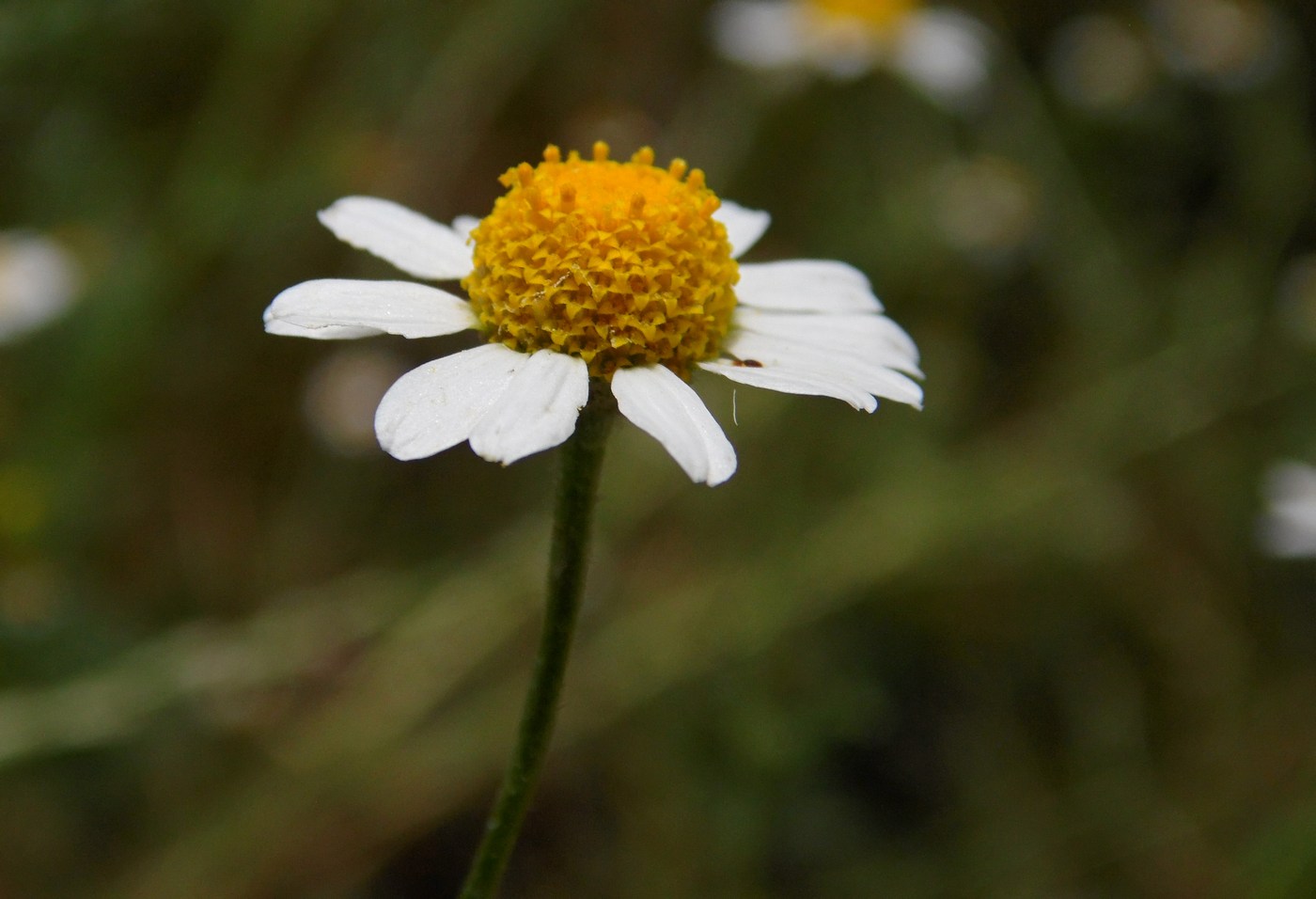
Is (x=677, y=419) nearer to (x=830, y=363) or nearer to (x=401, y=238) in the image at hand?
(x=830, y=363)

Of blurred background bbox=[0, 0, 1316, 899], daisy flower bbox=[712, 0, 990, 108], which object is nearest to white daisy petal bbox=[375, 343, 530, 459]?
blurred background bbox=[0, 0, 1316, 899]

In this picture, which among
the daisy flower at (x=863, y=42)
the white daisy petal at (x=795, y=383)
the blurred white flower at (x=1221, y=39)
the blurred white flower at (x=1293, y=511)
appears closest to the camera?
the white daisy petal at (x=795, y=383)

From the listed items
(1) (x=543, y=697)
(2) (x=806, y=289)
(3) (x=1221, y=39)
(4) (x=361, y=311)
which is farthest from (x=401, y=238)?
(3) (x=1221, y=39)

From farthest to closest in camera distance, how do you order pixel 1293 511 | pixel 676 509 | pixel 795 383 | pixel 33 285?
pixel 676 509, pixel 33 285, pixel 1293 511, pixel 795 383

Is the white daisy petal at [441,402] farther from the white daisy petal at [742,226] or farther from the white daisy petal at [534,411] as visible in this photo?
the white daisy petal at [742,226]

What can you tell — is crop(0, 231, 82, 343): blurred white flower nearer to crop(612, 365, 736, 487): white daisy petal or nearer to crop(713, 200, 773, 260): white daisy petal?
crop(713, 200, 773, 260): white daisy petal

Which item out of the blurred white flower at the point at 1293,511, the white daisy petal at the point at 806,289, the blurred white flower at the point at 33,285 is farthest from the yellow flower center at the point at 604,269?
the blurred white flower at the point at 33,285
